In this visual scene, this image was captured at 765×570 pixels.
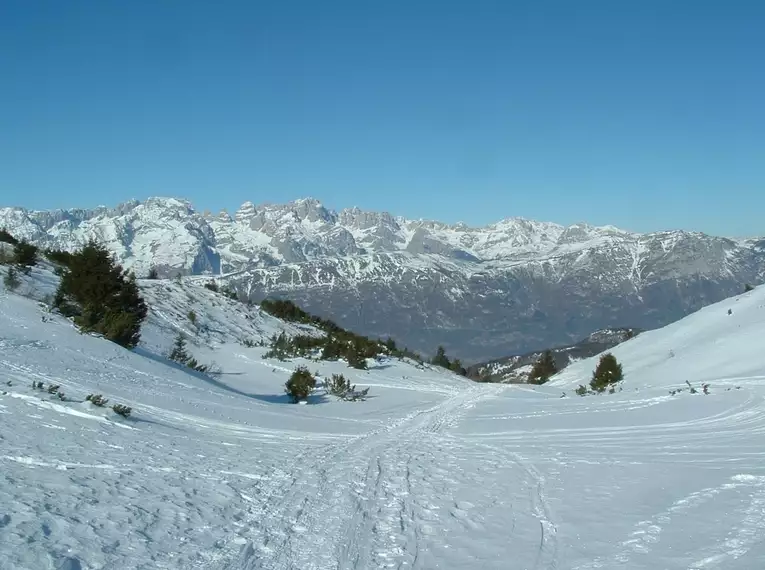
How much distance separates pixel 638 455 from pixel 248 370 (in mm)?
19720

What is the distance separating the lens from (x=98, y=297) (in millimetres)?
19641

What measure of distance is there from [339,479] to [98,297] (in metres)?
14.6

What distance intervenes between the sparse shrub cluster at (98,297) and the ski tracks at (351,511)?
10.2 metres

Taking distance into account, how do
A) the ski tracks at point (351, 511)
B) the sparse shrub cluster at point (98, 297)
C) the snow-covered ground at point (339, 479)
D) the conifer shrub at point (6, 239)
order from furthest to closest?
1. the conifer shrub at point (6, 239)
2. the sparse shrub cluster at point (98, 297)
3. the ski tracks at point (351, 511)
4. the snow-covered ground at point (339, 479)

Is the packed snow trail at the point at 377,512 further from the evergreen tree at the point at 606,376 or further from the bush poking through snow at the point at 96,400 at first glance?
the evergreen tree at the point at 606,376

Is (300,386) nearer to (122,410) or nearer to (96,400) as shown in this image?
(122,410)

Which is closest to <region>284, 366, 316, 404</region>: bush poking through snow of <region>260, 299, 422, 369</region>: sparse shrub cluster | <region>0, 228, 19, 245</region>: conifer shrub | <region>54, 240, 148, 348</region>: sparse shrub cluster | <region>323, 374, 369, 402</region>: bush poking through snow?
<region>323, 374, 369, 402</region>: bush poking through snow

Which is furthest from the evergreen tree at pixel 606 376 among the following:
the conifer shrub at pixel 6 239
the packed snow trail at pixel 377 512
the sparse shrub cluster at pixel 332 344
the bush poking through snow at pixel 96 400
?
the conifer shrub at pixel 6 239

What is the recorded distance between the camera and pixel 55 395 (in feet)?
31.4

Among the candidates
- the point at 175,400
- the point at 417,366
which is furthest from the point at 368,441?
the point at 417,366

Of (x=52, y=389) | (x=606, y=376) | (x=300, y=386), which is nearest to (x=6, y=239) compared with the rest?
(x=300, y=386)

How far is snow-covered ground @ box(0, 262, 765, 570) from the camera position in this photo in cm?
525

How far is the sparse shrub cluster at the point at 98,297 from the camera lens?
1800cm

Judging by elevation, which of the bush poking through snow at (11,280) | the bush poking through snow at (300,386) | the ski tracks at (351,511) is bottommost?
Result: the ski tracks at (351,511)
